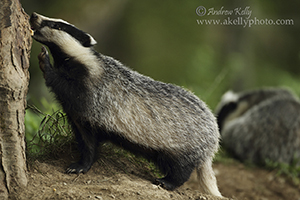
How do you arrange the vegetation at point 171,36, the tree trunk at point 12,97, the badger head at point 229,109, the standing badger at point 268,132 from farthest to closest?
1. the vegetation at point 171,36
2. the badger head at point 229,109
3. the standing badger at point 268,132
4. the tree trunk at point 12,97

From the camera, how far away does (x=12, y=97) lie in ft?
7.73

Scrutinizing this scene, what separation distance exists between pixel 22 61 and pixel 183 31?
828 centimetres

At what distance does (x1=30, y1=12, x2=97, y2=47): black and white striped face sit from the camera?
2885 millimetres

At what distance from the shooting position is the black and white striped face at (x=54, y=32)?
288 cm

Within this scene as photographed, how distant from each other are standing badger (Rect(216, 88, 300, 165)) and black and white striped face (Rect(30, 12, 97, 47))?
13.2ft

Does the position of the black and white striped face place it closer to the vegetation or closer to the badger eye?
the badger eye

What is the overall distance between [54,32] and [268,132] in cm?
441

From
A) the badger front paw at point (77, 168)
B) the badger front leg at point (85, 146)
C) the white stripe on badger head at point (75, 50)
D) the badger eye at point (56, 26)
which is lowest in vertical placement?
the badger front paw at point (77, 168)

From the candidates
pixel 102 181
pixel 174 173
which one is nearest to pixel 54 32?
pixel 102 181

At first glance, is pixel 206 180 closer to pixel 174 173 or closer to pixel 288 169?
pixel 174 173

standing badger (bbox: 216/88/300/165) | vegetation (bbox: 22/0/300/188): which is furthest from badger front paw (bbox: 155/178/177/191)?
vegetation (bbox: 22/0/300/188)

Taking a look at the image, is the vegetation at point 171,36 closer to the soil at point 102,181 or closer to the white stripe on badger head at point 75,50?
the soil at point 102,181

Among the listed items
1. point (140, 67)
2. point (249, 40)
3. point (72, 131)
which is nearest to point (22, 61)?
point (72, 131)

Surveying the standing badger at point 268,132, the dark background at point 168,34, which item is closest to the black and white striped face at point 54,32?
the standing badger at point 268,132
